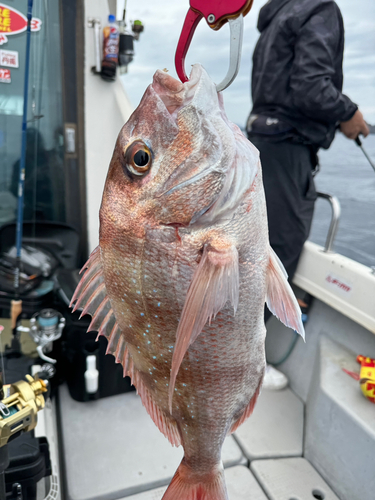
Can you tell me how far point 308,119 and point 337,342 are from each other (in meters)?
1.42

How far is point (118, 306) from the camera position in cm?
83

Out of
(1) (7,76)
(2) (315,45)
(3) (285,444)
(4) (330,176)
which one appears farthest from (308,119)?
(4) (330,176)

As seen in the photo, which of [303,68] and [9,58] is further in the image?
[9,58]

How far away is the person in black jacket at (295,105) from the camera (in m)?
1.91

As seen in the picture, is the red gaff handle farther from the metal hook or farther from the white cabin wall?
the white cabin wall

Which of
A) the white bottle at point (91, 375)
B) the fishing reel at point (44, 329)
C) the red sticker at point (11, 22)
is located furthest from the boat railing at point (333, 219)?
the red sticker at point (11, 22)

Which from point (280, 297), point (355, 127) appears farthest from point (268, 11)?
point (280, 297)

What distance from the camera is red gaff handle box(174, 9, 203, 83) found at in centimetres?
63

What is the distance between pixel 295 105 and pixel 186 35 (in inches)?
61.0

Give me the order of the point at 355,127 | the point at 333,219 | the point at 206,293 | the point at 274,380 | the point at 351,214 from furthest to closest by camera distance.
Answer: the point at 351,214 → the point at 274,380 → the point at 333,219 → the point at 355,127 → the point at 206,293

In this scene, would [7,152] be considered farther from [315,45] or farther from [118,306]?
[118,306]

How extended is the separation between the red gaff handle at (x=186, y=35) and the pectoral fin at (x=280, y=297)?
1.45 ft

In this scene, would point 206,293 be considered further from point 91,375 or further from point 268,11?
point 268,11

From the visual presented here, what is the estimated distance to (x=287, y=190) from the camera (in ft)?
7.15
